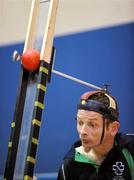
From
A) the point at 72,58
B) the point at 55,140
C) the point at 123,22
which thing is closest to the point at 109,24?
the point at 123,22

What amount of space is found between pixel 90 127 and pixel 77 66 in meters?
1.03

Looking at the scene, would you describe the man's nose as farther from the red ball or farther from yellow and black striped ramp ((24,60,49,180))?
the red ball

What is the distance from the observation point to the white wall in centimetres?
195

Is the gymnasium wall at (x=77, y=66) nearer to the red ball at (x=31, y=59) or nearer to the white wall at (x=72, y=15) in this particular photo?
the white wall at (x=72, y=15)

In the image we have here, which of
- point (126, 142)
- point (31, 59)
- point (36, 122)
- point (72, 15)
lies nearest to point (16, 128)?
point (36, 122)

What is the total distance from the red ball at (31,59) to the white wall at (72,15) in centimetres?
99

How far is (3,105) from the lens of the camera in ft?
7.38

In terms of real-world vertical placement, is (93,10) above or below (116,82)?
above

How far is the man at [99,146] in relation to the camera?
1040 millimetres

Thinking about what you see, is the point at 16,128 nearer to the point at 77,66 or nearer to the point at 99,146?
the point at 99,146

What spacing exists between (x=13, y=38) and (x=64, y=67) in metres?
0.42

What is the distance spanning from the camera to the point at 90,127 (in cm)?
103

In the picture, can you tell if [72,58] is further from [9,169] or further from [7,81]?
[9,169]

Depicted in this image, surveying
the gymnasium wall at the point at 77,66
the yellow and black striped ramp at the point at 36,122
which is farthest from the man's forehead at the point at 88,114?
the gymnasium wall at the point at 77,66
